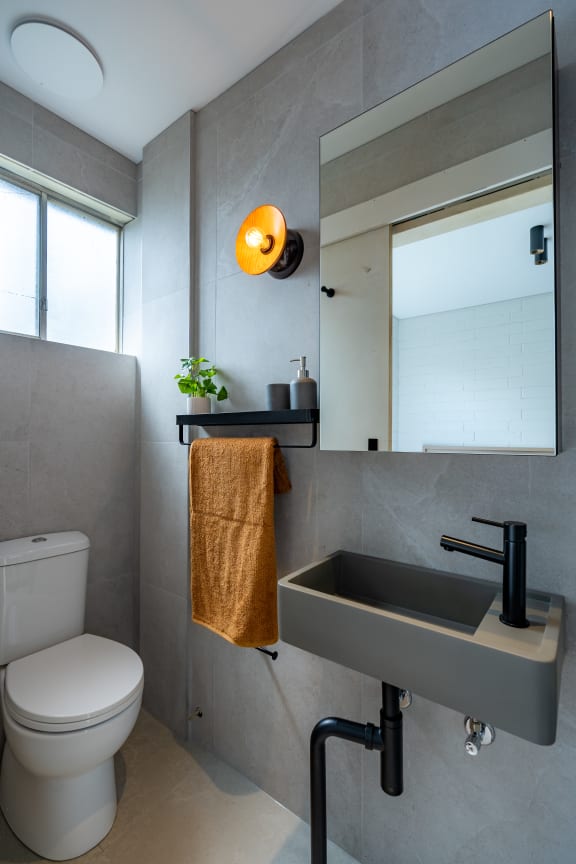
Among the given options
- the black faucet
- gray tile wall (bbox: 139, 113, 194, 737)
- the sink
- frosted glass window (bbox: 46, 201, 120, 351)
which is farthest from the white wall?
frosted glass window (bbox: 46, 201, 120, 351)

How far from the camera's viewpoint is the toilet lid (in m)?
1.14

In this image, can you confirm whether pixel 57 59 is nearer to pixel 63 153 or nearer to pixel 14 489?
pixel 63 153

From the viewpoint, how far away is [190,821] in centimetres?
135

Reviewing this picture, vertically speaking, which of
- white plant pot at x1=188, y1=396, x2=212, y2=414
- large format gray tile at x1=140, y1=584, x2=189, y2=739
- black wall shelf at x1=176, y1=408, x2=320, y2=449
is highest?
white plant pot at x1=188, y1=396, x2=212, y2=414

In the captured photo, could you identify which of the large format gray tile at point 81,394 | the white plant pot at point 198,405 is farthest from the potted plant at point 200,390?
the large format gray tile at point 81,394

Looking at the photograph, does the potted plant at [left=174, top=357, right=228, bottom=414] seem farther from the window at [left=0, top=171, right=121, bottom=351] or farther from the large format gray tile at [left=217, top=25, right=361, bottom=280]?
the window at [left=0, top=171, right=121, bottom=351]

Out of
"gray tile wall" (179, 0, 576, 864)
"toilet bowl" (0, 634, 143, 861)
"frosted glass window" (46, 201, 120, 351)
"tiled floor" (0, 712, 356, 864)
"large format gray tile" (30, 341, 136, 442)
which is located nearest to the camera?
"gray tile wall" (179, 0, 576, 864)

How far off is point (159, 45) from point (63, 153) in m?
0.64

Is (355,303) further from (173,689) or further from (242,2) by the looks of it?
(173,689)

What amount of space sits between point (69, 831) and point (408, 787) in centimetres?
100

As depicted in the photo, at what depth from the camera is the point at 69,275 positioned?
189 cm

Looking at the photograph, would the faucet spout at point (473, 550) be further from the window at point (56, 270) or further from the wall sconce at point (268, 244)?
the window at point (56, 270)

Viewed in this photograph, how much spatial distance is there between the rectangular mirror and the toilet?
999 mm

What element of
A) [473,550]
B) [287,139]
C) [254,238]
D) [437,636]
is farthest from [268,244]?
[437,636]
